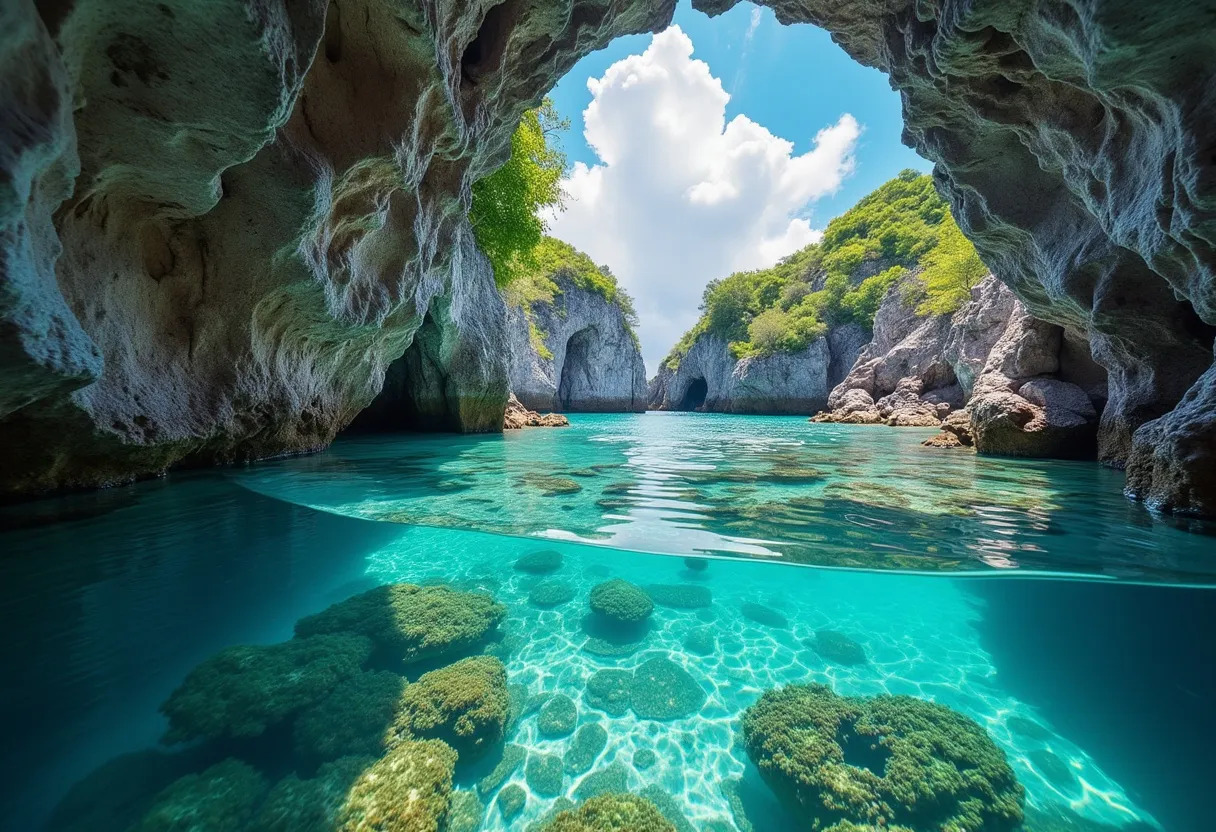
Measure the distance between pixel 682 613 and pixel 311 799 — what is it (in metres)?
3.33

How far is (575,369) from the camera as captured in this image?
37062 millimetres

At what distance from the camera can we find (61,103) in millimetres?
2104

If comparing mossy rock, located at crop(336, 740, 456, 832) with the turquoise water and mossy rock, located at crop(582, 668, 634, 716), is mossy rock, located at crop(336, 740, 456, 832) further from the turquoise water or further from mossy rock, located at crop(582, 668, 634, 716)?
mossy rock, located at crop(582, 668, 634, 716)

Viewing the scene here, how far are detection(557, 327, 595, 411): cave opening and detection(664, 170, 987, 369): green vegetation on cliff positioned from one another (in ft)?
42.4

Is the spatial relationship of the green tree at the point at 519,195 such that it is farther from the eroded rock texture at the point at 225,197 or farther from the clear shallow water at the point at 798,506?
the clear shallow water at the point at 798,506

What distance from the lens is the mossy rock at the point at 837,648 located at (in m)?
3.97

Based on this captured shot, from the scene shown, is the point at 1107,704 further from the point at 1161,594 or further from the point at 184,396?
the point at 184,396

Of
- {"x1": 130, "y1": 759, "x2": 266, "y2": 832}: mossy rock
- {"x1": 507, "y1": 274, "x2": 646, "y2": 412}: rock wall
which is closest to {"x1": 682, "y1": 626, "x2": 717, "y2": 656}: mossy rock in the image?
{"x1": 130, "y1": 759, "x2": 266, "y2": 832}: mossy rock

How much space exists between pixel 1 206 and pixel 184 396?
4413 mm

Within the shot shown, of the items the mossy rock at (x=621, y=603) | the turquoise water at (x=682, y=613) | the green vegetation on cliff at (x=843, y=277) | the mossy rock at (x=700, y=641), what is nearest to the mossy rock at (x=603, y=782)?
the turquoise water at (x=682, y=613)

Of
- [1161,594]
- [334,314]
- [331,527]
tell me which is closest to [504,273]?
[334,314]

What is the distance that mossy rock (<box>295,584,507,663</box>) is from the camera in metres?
3.47

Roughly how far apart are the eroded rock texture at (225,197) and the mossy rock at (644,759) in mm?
4428

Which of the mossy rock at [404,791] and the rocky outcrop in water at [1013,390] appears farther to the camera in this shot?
the rocky outcrop in water at [1013,390]
